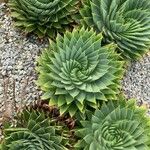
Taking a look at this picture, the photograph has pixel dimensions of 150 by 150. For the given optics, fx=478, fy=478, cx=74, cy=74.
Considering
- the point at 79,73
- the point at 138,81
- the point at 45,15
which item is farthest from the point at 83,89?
the point at 138,81

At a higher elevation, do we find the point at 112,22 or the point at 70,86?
the point at 112,22

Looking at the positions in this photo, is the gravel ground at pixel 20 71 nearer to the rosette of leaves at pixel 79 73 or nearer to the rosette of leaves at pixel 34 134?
the rosette of leaves at pixel 79 73

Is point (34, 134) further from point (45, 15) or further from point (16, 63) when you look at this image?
point (45, 15)

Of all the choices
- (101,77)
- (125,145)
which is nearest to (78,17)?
(101,77)

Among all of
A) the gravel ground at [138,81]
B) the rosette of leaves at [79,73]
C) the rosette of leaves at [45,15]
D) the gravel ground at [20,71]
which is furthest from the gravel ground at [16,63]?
the gravel ground at [138,81]

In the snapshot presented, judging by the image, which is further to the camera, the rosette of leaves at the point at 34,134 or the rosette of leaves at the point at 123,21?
the rosette of leaves at the point at 123,21

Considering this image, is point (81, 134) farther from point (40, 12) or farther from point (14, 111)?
point (40, 12)

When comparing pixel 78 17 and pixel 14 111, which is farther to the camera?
pixel 78 17
